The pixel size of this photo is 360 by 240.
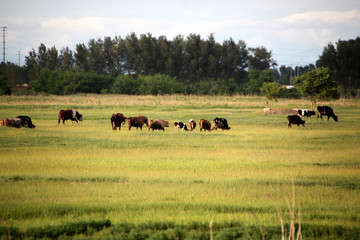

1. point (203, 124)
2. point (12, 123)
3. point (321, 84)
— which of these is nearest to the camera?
point (12, 123)

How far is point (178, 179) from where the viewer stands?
12.9 metres

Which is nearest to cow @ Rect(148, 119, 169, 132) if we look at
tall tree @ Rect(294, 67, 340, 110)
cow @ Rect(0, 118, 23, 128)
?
cow @ Rect(0, 118, 23, 128)

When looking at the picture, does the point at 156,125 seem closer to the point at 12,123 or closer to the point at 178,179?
the point at 12,123

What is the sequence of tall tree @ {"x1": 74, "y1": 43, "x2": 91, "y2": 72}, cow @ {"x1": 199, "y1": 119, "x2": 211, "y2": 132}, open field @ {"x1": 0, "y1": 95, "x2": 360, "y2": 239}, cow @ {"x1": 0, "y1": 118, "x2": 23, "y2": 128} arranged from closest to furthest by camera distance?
open field @ {"x1": 0, "y1": 95, "x2": 360, "y2": 239} → cow @ {"x1": 0, "y1": 118, "x2": 23, "y2": 128} → cow @ {"x1": 199, "y1": 119, "x2": 211, "y2": 132} → tall tree @ {"x1": 74, "y1": 43, "x2": 91, "y2": 72}

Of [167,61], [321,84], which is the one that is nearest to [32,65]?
[167,61]

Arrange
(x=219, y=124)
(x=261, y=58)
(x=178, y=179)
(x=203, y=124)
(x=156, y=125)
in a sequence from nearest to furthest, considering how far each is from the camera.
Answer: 1. (x=178, y=179)
2. (x=156, y=125)
3. (x=203, y=124)
4. (x=219, y=124)
5. (x=261, y=58)

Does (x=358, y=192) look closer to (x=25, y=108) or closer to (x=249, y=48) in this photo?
(x=25, y=108)

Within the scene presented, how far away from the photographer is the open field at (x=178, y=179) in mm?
8938

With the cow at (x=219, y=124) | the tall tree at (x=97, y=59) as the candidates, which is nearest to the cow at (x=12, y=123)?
the cow at (x=219, y=124)

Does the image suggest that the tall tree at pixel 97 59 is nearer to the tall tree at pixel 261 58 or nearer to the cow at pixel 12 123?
the tall tree at pixel 261 58

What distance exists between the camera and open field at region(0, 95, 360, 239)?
894 cm

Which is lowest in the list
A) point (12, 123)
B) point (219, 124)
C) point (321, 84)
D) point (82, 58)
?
point (12, 123)

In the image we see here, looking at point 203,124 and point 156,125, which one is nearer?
point 156,125

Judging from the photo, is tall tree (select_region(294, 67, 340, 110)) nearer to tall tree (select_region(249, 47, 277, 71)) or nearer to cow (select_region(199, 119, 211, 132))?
cow (select_region(199, 119, 211, 132))
